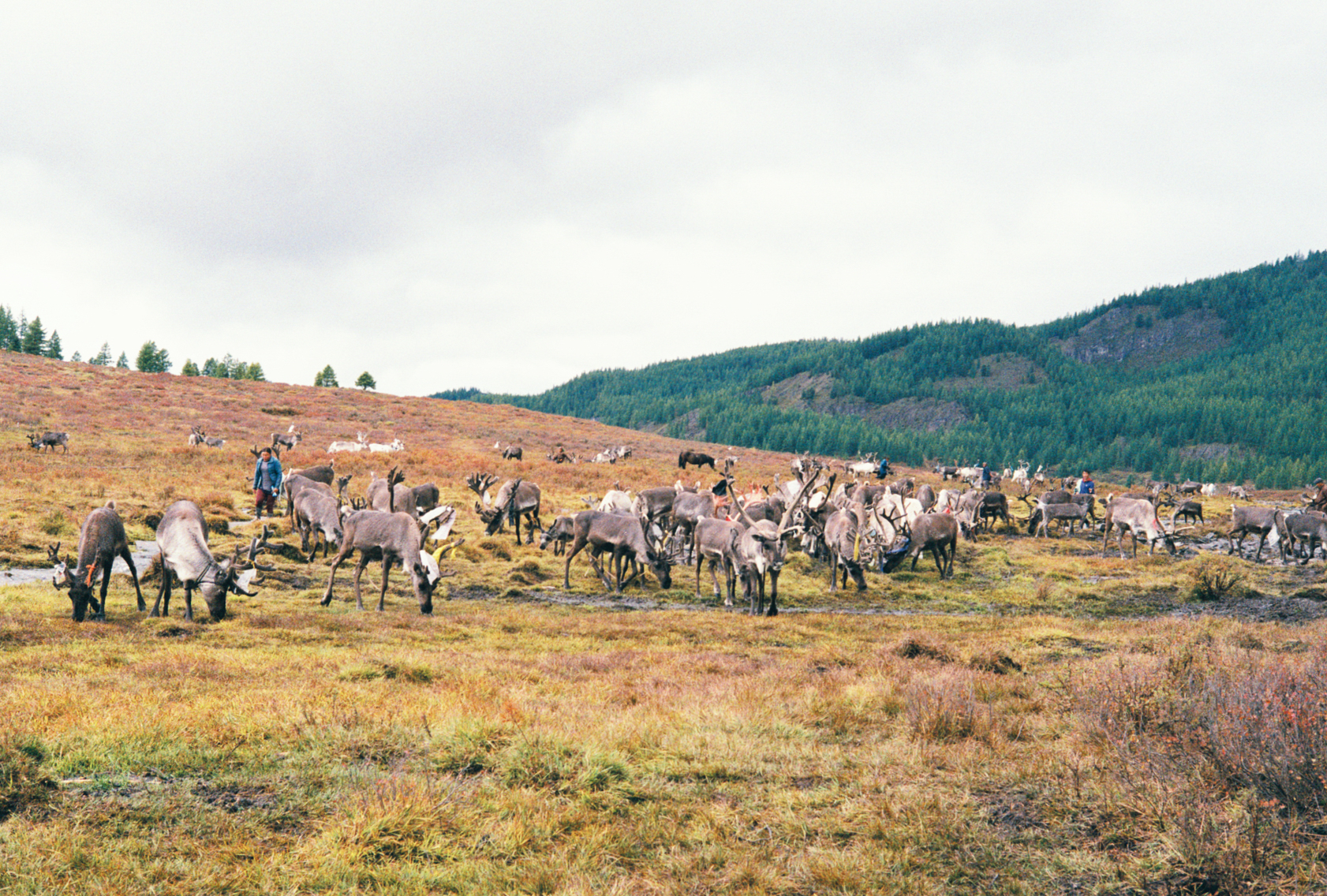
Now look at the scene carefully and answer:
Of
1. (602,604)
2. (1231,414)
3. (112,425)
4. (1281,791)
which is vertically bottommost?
(602,604)

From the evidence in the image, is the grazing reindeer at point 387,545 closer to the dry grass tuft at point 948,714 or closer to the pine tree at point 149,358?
the dry grass tuft at point 948,714

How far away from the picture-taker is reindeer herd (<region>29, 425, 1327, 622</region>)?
13.7m

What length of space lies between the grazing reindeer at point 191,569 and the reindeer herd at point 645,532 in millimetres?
25

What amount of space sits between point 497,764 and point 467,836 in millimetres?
1306

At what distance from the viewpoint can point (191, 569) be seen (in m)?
13.5

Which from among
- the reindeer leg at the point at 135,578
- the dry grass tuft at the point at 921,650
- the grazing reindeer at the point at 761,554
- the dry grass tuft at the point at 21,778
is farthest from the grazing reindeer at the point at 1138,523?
the dry grass tuft at the point at 21,778

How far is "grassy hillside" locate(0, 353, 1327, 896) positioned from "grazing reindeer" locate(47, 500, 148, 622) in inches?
16.9

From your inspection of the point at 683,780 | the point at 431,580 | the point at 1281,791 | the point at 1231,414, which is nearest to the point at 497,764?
the point at 683,780

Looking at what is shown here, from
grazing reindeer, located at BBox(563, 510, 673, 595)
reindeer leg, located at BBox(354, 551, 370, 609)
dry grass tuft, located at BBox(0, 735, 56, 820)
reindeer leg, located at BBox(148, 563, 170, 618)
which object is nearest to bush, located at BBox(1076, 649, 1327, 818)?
dry grass tuft, located at BBox(0, 735, 56, 820)

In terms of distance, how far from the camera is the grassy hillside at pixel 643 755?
5.20m

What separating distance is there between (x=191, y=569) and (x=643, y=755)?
34.3ft

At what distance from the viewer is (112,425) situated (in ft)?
163

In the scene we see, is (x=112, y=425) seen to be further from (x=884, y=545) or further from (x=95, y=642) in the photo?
(x=884, y=545)

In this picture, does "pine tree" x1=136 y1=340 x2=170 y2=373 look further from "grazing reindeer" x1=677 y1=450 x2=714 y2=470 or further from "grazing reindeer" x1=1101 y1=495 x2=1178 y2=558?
"grazing reindeer" x1=1101 y1=495 x2=1178 y2=558
